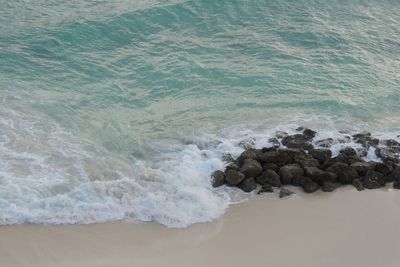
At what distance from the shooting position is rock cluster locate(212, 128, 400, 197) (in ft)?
38.0

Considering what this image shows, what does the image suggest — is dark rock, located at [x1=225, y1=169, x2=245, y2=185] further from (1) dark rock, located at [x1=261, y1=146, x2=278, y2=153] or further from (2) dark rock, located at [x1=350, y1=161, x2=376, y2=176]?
(2) dark rock, located at [x1=350, y1=161, x2=376, y2=176]

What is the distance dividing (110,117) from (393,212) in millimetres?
6541

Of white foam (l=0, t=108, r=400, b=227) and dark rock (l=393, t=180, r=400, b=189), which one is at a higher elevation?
dark rock (l=393, t=180, r=400, b=189)

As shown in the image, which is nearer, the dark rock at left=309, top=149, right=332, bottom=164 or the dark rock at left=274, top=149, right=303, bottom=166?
the dark rock at left=274, top=149, right=303, bottom=166

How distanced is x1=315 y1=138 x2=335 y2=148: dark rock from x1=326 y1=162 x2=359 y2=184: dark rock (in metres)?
1.18

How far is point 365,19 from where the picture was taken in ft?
68.0

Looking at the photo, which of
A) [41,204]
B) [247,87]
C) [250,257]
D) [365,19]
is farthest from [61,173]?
[365,19]

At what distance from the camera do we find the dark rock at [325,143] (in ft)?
43.3

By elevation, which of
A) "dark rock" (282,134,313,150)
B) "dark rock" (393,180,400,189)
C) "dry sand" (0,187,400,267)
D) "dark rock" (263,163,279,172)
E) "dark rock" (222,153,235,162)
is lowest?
"dry sand" (0,187,400,267)

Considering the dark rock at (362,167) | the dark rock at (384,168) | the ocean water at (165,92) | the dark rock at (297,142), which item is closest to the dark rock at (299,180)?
the ocean water at (165,92)

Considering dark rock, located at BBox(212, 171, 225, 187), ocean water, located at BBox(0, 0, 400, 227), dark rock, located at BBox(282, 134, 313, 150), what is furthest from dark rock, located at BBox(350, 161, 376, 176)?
dark rock, located at BBox(212, 171, 225, 187)

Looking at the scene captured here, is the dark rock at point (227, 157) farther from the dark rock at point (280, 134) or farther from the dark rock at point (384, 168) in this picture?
the dark rock at point (384, 168)

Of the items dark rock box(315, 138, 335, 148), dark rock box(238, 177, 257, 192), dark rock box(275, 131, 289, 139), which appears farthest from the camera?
dark rock box(275, 131, 289, 139)

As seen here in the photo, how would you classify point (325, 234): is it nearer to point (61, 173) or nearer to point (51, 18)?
point (61, 173)
